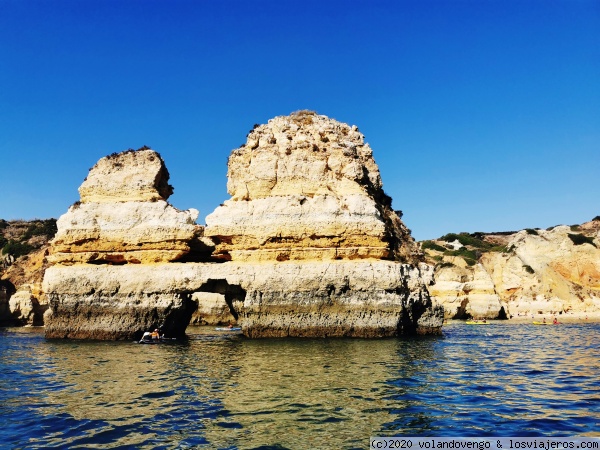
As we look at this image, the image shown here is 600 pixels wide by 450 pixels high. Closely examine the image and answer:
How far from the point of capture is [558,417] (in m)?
8.60

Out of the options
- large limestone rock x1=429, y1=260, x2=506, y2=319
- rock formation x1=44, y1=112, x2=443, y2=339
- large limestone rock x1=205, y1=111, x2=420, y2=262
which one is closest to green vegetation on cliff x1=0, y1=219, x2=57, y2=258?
rock formation x1=44, y1=112, x2=443, y2=339

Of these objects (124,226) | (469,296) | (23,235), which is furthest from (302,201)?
(23,235)

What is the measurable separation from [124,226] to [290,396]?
16592 mm

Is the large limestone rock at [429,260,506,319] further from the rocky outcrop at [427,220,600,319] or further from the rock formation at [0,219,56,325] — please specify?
the rock formation at [0,219,56,325]

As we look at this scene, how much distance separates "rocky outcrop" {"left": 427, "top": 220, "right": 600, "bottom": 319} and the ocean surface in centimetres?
2979

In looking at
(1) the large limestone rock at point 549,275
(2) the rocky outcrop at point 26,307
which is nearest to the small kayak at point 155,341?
(2) the rocky outcrop at point 26,307

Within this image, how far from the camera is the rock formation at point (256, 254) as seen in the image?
21766 mm

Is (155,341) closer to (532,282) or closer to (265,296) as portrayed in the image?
(265,296)

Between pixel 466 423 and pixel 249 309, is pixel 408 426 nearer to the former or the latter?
pixel 466 423

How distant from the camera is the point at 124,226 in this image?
2408 centimetres

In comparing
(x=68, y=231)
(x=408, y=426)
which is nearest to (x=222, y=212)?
(x=68, y=231)

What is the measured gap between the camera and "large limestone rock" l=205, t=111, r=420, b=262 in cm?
2255

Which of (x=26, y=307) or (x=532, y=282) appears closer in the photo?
(x=26, y=307)

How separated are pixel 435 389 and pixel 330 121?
734 inches
